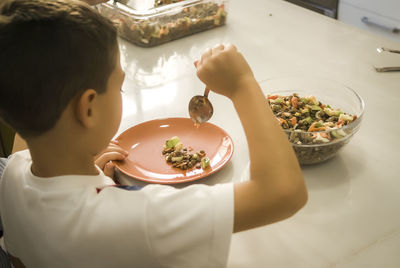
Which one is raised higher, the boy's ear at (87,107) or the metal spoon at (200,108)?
the boy's ear at (87,107)

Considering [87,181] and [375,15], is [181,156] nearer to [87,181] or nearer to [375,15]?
[87,181]

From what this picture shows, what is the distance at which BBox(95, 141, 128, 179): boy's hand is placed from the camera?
971 millimetres

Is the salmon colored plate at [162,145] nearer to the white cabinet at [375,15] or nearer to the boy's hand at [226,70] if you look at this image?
the boy's hand at [226,70]

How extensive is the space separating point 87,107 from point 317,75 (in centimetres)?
88

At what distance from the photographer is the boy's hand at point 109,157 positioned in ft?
3.18

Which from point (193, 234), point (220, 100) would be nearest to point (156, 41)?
point (220, 100)

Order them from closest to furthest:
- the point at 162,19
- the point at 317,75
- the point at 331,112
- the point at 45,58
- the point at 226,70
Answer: the point at 45,58, the point at 226,70, the point at 331,112, the point at 317,75, the point at 162,19

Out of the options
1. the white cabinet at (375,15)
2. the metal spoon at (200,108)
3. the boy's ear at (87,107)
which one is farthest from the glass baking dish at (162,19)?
the white cabinet at (375,15)

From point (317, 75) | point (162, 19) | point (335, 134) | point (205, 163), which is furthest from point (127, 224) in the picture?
point (162, 19)

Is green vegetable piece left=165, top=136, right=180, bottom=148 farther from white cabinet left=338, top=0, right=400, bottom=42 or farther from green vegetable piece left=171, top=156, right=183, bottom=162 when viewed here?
white cabinet left=338, top=0, right=400, bottom=42

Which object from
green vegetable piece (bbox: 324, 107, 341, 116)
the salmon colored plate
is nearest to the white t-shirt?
the salmon colored plate

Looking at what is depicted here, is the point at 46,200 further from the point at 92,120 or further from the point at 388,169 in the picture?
the point at 388,169

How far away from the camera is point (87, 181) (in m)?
0.69

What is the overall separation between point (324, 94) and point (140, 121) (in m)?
0.47
